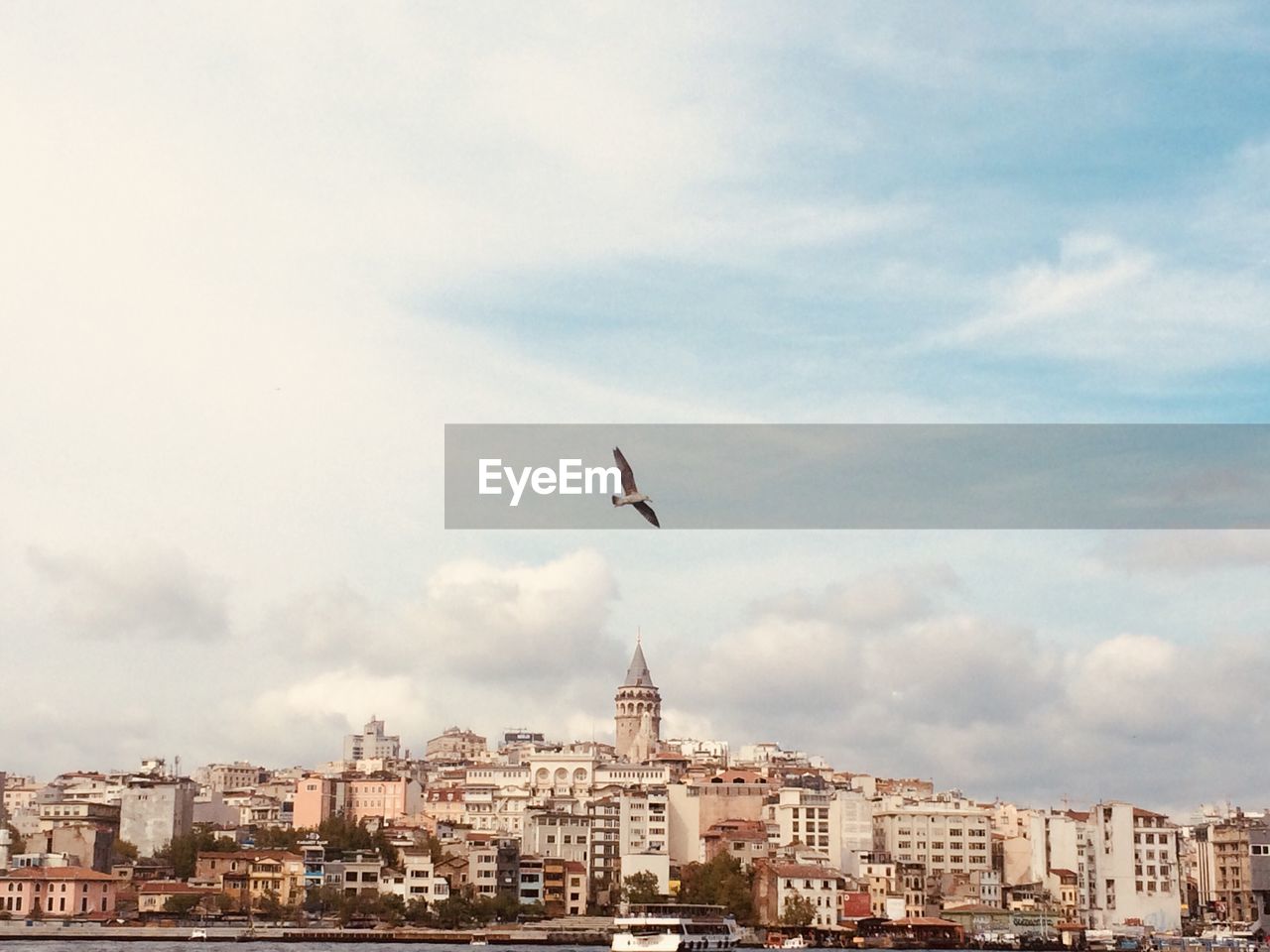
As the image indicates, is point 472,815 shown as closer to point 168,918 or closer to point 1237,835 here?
point 168,918

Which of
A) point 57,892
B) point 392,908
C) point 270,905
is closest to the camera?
point 57,892

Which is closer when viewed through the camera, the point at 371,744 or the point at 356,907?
the point at 356,907

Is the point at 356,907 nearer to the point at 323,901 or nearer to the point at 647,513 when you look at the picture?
the point at 323,901

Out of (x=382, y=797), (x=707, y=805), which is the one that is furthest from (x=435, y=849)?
(x=382, y=797)

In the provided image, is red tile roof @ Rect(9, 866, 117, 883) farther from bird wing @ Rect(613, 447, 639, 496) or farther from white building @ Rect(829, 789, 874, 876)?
bird wing @ Rect(613, 447, 639, 496)

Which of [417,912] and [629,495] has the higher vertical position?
[629,495]

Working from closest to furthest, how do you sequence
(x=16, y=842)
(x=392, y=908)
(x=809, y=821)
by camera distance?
1. (x=392, y=908)
2. (x=16, y=842)
3. (x=809, y=821)

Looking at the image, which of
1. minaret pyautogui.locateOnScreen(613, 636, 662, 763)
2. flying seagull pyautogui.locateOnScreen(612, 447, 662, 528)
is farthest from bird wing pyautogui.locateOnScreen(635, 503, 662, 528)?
minaret pyautogui.locateOnScreen(613, 636, 662, 763)
